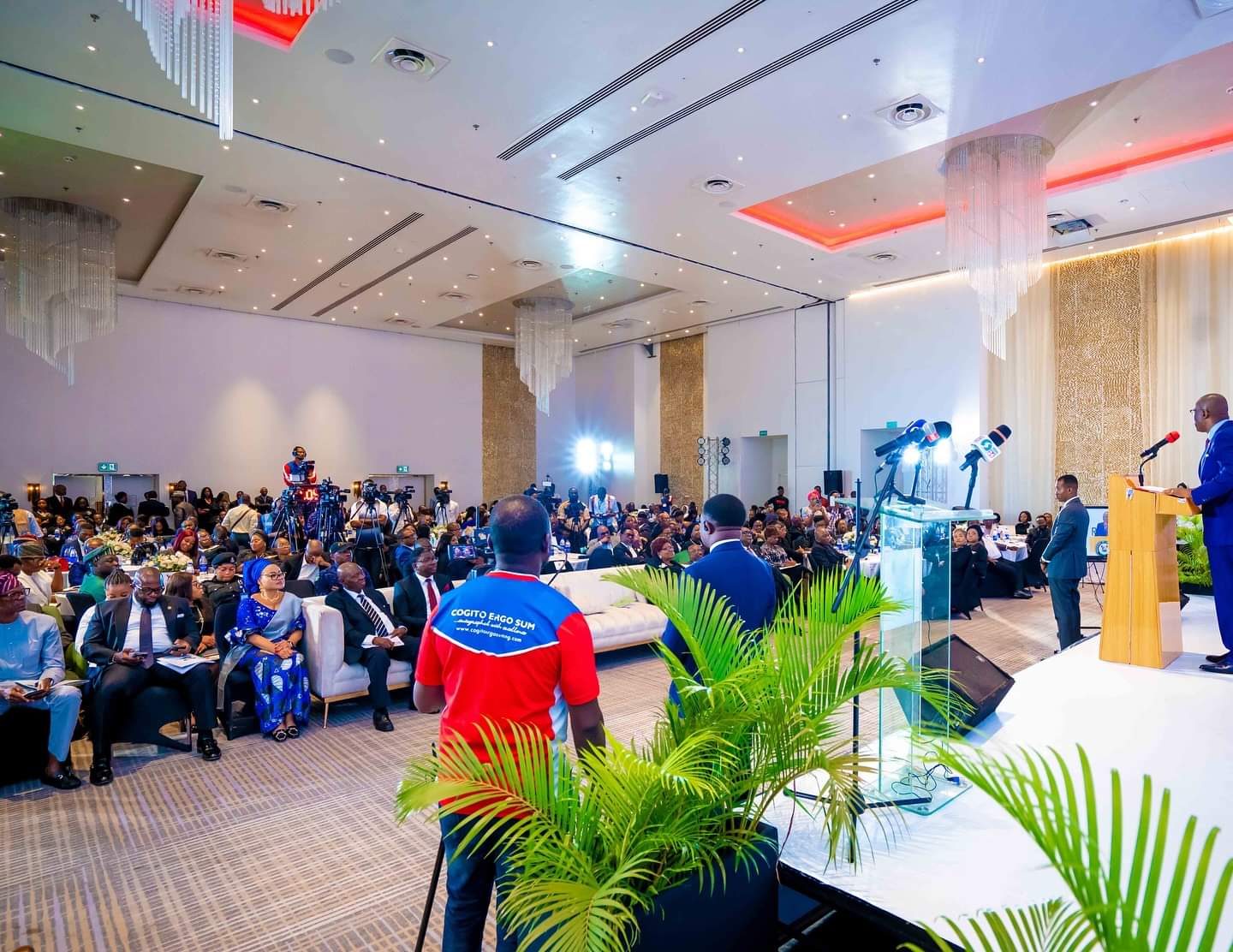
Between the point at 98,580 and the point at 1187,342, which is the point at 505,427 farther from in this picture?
the point at 1187,342

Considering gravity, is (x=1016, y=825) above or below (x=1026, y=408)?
below

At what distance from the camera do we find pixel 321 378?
17.5m

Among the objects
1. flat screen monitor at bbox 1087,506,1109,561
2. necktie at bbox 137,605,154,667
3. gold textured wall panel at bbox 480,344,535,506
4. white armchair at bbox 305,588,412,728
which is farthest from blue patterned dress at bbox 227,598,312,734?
gold textured wall panel at bbox 480,344,535,506

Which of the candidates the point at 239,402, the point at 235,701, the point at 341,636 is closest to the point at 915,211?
the point at 341,636

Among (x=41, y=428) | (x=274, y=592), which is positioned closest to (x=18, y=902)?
(x=274, y=592)

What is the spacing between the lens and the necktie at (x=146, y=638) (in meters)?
4.59

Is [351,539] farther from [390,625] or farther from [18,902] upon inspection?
[18,902]

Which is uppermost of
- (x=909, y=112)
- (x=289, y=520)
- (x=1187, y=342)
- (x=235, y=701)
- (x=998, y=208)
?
(x=909, y=112)

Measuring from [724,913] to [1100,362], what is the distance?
528 inches

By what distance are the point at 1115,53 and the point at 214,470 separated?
16396 mm

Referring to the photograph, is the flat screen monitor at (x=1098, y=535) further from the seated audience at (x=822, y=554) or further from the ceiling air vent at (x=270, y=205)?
the ceiling air vent at (x=270, y=205)

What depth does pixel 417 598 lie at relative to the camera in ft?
18.8

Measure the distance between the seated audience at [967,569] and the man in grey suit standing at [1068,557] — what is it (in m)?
2.03

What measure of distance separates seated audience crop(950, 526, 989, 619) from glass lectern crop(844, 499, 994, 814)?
577cm
